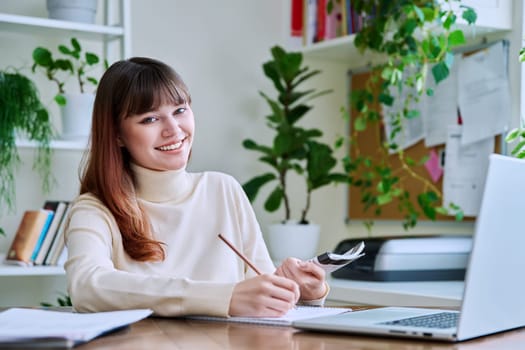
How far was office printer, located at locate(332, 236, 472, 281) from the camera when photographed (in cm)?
251

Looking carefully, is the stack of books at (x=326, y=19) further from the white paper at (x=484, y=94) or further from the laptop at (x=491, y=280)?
the laptop at (x=491, y=280)

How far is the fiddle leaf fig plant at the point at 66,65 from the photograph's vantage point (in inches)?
105

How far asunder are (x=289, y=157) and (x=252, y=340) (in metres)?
1.98

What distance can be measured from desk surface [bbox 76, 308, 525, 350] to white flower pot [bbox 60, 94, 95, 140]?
5.01 feet

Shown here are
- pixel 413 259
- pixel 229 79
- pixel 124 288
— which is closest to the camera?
pixel 124 288

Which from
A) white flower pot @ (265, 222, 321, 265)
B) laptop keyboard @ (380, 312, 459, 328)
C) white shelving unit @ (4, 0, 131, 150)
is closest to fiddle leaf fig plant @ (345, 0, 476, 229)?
white flower pot @ (265, 222, 321, 265)

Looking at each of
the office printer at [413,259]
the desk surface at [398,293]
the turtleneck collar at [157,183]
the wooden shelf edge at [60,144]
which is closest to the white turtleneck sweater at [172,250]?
the turtleneck collar at [157,183]

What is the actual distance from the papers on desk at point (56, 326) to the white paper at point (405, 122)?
1876 millimetres

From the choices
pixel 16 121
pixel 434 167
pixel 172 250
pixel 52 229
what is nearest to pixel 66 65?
pixel 16 121

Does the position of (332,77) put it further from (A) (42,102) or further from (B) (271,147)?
(A) (42,102)

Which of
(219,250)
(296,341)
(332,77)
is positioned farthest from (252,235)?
(332,77)

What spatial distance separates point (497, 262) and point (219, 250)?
0.78 meters

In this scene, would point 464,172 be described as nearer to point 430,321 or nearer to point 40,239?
point 40,239

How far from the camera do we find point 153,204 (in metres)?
1.77
